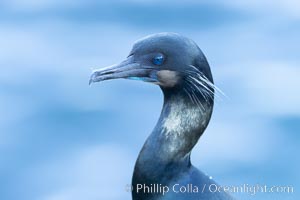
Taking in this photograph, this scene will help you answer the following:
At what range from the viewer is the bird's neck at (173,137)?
4762mm

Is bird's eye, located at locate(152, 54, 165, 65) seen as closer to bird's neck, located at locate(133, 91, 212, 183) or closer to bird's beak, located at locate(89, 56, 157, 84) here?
bird's beak, located at locate(89, 56, 157, 84)

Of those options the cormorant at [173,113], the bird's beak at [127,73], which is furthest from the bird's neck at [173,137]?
the bird's beak at [127,73]

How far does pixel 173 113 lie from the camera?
477 centimetres

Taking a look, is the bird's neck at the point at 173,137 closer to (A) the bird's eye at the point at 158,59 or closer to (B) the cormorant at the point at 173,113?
(B) the cormorant at the point at 173,113

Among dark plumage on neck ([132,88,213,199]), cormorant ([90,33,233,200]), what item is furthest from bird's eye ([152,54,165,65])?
dark plumage on neck ([132,88,213,199])

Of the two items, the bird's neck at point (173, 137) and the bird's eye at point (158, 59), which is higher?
the bird's eye at point (158, 59)

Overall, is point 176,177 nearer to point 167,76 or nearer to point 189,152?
point 189,152

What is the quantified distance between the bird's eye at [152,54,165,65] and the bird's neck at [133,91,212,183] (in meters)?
0.17

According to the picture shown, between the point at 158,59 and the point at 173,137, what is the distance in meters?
0.36

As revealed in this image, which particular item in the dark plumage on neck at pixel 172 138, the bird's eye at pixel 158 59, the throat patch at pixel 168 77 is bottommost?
the dark plumage on neck at pixel 172 138

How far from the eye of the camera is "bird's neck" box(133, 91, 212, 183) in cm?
476

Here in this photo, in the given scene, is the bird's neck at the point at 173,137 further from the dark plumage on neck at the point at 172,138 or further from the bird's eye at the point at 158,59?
the bird's eye at the point at 158,59

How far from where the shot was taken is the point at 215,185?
16.1 feet

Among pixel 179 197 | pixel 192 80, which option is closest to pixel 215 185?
pixel 179 197
